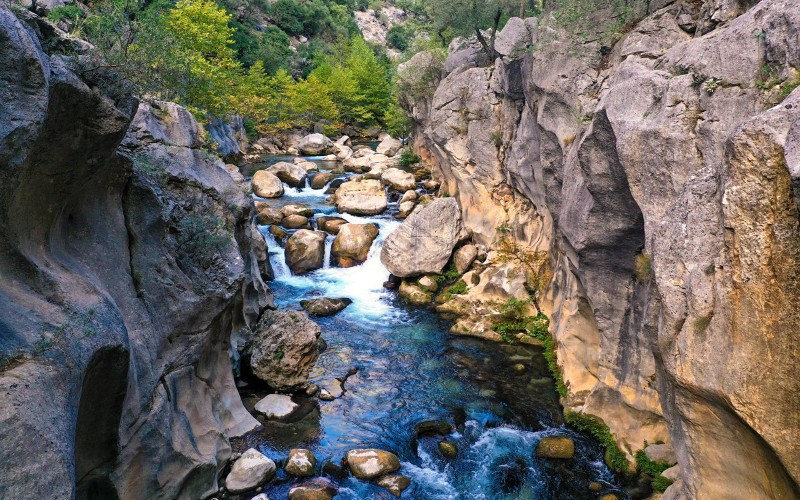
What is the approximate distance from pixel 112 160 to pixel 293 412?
755 cm

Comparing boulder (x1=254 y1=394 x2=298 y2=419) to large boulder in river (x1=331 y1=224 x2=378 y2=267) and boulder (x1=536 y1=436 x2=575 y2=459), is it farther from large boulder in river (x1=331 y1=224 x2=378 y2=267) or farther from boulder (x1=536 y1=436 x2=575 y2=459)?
large boulder in river (x1=331 y1=224 x2=378 y2=267)

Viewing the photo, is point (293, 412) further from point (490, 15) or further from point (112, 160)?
point (490, 15)

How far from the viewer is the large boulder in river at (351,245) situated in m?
24.3

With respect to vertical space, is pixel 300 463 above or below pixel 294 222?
below

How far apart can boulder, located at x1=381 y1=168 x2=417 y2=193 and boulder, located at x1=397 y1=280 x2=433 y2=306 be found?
10372mm

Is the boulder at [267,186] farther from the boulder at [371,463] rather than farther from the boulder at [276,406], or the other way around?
the boulder at [371,463]

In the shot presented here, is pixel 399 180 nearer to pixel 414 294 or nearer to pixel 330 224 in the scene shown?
pixel 330 224

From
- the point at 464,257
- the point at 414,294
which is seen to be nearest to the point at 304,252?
the point at 414,294

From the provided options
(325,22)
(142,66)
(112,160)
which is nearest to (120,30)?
(142,66)

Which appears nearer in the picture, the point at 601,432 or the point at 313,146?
the point at 601,432

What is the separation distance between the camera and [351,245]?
24.4m

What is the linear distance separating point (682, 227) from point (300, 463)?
9.00m

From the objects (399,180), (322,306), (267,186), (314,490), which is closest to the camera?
(314,490)

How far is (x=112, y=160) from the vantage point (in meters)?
9.72
